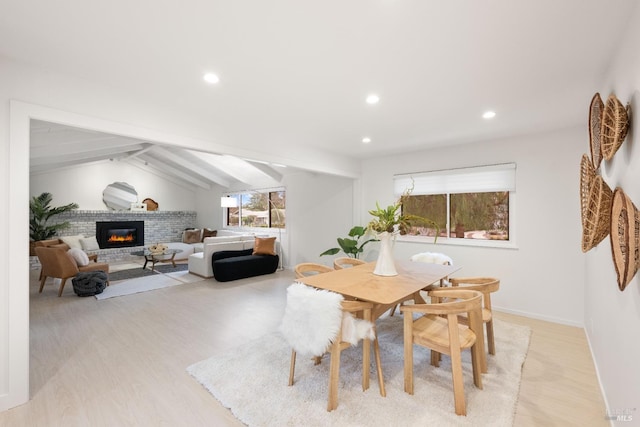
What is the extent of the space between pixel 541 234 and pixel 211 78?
4.11 meters

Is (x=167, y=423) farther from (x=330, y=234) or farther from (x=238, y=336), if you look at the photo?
(x=330, y=234)

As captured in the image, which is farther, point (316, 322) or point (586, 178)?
point (586, 178)

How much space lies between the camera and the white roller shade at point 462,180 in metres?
3.77

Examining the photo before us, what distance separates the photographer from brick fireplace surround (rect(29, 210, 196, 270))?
718 centimetres

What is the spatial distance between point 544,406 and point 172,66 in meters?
3.61

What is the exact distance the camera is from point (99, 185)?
7.67m

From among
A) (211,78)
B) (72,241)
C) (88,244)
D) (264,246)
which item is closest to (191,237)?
(88,244)

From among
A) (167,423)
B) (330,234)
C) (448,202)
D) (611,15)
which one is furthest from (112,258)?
(611,15)

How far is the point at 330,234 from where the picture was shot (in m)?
5.91

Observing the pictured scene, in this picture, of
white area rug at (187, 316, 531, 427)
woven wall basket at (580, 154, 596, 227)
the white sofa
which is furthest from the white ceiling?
the white sofa

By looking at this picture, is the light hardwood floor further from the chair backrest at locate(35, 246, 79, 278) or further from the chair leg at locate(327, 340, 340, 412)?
the chair leg at locate(327, 340, 340, 412)

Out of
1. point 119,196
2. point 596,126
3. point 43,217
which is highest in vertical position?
point 596,126

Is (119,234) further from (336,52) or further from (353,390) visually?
(336,52)

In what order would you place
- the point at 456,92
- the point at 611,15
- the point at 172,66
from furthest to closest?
the point at 456,92, the point at 172,66, the point at 611,15
